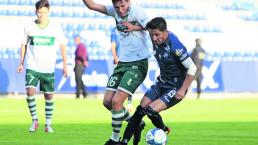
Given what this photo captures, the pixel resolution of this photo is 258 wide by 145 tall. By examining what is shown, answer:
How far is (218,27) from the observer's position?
137 ft

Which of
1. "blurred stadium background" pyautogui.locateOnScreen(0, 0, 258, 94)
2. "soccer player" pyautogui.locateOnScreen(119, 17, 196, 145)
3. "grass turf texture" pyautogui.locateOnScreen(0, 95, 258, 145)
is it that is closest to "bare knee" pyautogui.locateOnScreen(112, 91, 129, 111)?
"soccer player" pyautogui.locateOnScreen(119, 17, 196, 145)

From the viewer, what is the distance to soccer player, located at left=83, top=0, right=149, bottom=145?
480 inches

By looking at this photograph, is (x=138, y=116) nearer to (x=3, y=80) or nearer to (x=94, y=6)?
(x=94, y=6)

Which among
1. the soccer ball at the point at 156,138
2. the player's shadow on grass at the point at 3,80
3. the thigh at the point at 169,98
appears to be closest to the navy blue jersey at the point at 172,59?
the thigh at the point at 169,98

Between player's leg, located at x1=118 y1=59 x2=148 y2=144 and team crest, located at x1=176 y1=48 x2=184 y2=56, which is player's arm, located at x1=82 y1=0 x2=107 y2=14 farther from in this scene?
team crest, located at x1=176 y1=48 x2=184 y2=56

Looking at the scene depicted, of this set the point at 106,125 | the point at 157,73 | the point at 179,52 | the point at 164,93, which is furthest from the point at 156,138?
the point at 157,73

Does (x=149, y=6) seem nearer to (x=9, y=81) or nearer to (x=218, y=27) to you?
(x=218, y=27)

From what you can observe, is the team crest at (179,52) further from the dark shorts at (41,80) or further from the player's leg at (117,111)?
the dark shorts at (41,80)

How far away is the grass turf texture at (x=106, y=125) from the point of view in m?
13.9

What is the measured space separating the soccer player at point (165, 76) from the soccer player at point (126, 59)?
30 cm

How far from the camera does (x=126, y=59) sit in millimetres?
12414

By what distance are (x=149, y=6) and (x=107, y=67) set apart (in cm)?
840

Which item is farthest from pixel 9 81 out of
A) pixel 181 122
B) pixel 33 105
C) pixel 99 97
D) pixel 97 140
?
pixel 97 140

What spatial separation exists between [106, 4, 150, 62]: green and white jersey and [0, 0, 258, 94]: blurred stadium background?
64.4 ft
